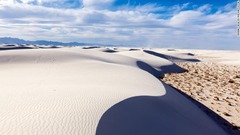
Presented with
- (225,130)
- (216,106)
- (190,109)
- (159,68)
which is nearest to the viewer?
(225,130)

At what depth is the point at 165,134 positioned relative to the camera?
507 centimetres

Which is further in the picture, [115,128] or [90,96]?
[90,96]

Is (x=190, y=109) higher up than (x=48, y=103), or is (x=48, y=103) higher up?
(x=48, y=103)

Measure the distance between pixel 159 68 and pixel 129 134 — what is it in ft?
58.8

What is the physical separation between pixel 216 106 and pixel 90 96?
5.56 m

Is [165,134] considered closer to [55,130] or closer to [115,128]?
[115,128]

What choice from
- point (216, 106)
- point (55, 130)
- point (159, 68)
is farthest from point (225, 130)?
point (159, 68)

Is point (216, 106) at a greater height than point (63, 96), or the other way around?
point (63, 96)

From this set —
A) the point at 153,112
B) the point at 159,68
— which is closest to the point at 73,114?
the point at 153,112

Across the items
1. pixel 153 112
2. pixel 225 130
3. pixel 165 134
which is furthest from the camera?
pixel 225 130

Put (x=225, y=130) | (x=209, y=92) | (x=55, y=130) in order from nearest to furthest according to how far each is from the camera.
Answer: (x=55, y=130) → (x=225, y=130) → (x=209, y=92)

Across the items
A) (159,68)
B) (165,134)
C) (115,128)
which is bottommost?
(159,68)

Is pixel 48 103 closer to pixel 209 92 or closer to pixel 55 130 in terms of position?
pixel 55 130

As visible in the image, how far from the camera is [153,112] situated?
5.94m
